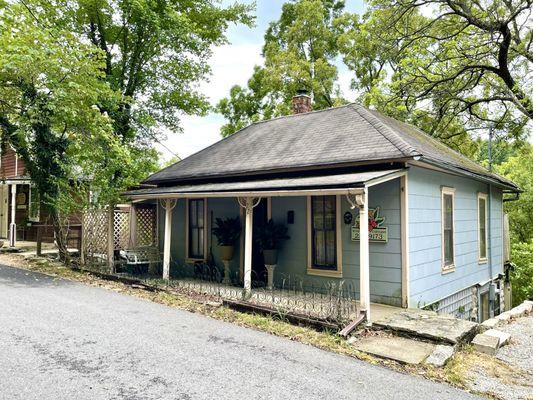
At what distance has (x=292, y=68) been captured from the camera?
2230cm

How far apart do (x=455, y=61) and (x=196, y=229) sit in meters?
12.3

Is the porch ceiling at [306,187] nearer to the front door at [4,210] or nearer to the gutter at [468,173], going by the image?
the gutter at [468,173]

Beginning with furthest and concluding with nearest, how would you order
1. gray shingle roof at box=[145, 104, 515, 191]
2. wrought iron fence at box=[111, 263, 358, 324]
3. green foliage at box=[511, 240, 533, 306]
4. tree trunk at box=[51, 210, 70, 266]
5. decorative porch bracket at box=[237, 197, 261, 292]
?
green foliage at box=[511, 240, 533, 306] < tree trunk at box=[51, 210, 70, 266] < gray shingle roof at box=[145, 104, 515, 191] < decorative porch bracket at box=[237, 197, 261, 292] < wrought iron fence at box=[111, 263, 358, 324]

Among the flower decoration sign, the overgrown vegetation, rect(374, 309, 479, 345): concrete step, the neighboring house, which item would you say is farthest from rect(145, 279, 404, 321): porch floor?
the neighboring house

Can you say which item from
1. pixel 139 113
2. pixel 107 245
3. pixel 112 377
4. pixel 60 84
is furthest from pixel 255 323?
pixel 139 113

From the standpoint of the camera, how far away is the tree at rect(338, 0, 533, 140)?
13.7 meters

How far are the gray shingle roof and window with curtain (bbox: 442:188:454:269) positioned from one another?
2.35 feet

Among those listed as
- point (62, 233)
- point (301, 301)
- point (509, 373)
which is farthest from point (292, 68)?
point (509, 373)

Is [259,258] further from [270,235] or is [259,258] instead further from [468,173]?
[468,173]

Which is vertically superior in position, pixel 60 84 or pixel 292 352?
pixel 60 84

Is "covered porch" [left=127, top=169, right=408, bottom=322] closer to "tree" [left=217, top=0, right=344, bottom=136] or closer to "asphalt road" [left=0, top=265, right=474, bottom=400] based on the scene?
"asphalt road" [left=0, top=265, right=474, bottom=400]

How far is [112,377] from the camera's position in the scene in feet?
13.9

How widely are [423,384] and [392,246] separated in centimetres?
347

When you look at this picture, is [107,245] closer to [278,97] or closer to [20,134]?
[20,134]
